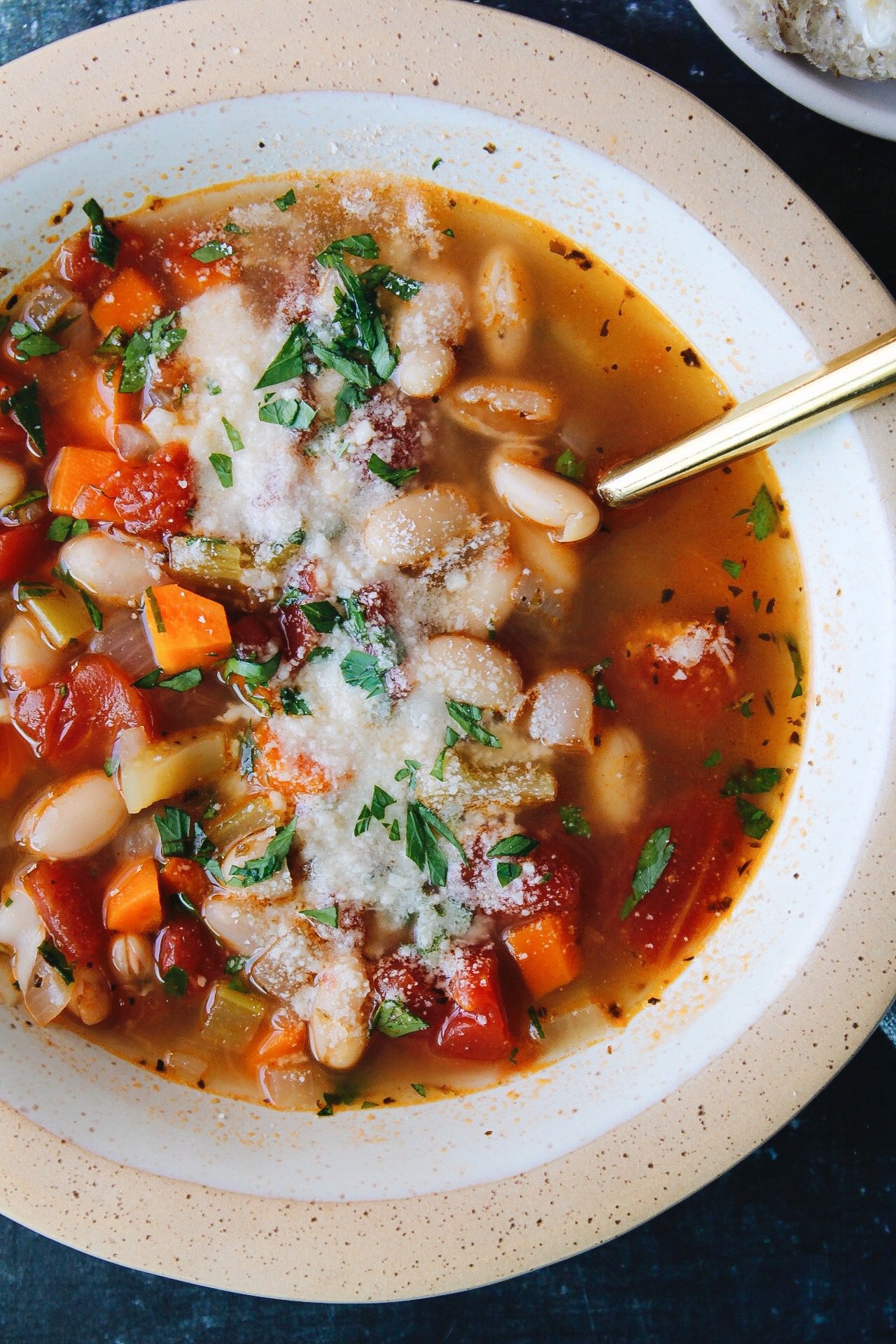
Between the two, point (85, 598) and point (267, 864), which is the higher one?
point (85, 598)

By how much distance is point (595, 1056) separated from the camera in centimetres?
191

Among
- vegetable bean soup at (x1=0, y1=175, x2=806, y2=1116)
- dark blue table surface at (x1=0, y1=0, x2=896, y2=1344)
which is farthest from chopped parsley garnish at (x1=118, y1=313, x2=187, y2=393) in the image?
dark blue table surface at (x1=0, y1=0, x2=896, y2=1344)

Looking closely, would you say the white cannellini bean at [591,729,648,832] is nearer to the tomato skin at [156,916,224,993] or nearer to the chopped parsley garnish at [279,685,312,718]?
the chopped parsley garnish at [279,685,312,718]

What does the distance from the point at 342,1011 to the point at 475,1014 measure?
0.25 m

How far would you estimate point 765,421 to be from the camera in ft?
5.43

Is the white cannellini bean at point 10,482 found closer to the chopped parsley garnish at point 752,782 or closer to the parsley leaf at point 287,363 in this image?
the parsley leaf at point 287,363

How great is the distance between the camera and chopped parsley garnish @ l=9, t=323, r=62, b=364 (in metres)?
1.88

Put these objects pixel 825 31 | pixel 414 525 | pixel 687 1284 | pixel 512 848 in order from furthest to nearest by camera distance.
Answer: pixel 687 1284
pixel 512 848
pixel 414 525
pixel 825 31

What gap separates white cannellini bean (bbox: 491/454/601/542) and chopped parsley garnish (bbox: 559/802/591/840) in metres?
0.51

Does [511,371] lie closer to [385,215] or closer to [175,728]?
[385,215]

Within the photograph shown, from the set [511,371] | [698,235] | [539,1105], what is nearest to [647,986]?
[539,1105]

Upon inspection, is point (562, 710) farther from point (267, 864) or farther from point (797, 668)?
point (267, 864)

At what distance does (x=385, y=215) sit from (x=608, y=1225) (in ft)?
6.03

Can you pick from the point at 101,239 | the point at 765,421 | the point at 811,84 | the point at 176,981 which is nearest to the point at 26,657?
the point at 176,981
